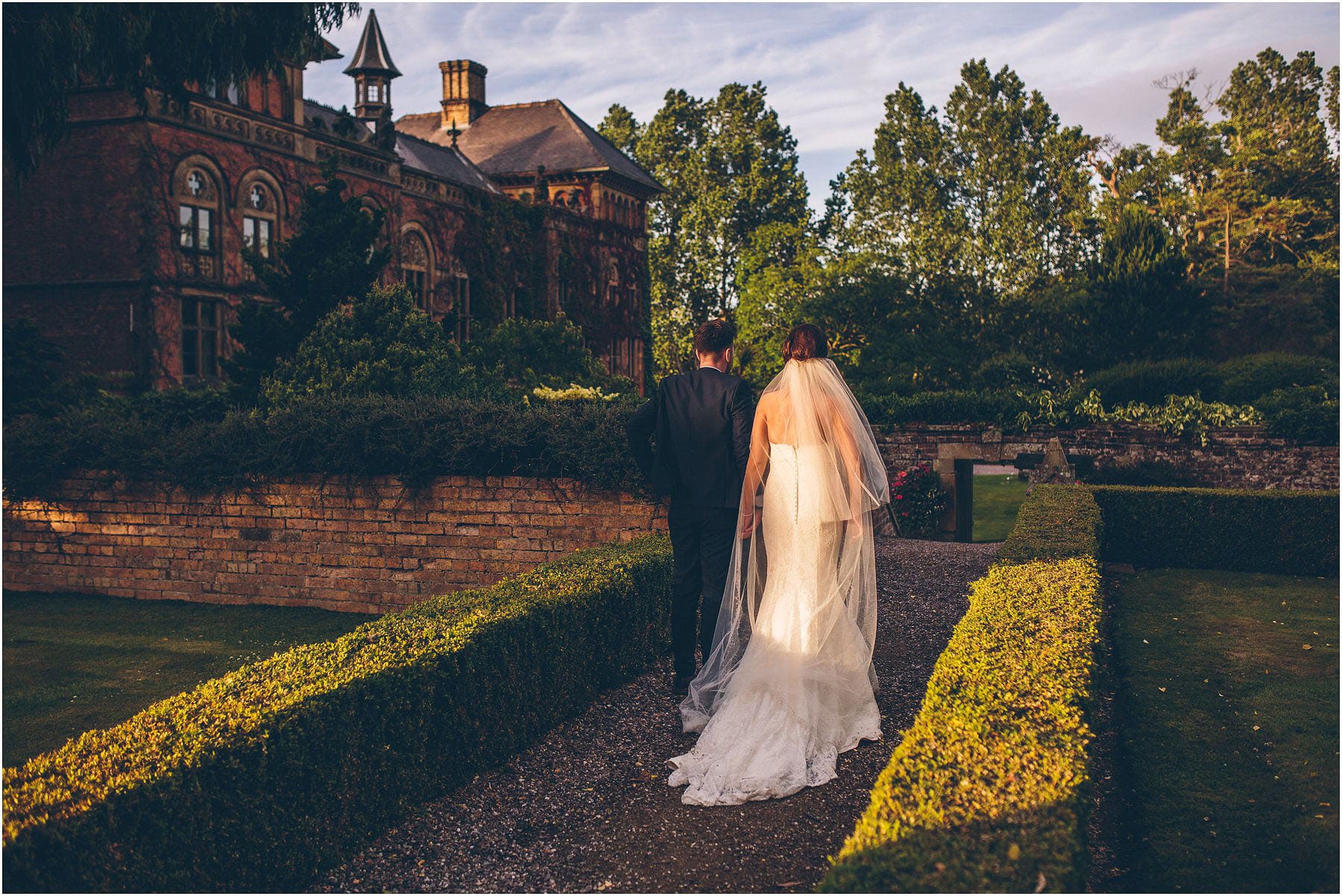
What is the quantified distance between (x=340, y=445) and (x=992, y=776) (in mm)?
8588

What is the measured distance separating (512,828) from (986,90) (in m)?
52.4

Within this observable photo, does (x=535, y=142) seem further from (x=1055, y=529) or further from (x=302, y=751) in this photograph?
(x=302, y=751)

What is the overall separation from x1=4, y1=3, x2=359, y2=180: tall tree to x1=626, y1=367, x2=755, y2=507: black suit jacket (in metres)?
8.98

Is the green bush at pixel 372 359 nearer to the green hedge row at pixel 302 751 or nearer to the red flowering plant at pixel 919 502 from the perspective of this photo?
the red flowering plant at pixel 919 502

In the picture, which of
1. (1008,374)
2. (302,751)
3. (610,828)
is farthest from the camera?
(1008,374)

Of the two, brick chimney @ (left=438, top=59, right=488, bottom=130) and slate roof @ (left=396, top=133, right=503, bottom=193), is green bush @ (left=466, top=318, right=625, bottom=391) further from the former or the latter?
brick chimney @ (left=438, top=59, right=488, bottom=130)

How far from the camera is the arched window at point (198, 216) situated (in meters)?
24.8

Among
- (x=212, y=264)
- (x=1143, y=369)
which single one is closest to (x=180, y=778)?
(x=1143, y=369)

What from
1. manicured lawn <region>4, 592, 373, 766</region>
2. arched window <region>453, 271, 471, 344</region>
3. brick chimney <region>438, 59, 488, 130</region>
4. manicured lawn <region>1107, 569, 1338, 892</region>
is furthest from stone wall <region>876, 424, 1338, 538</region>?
brick chimney <region>438, 59, 488, 130</region>

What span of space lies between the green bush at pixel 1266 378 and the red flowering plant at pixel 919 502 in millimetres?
8219

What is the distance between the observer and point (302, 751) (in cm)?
401

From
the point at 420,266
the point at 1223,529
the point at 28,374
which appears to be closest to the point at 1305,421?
the point at 1223,529

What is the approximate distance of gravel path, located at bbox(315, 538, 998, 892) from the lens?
4.07 metres

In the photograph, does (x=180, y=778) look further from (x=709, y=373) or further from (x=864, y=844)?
(x=709, y=373)
